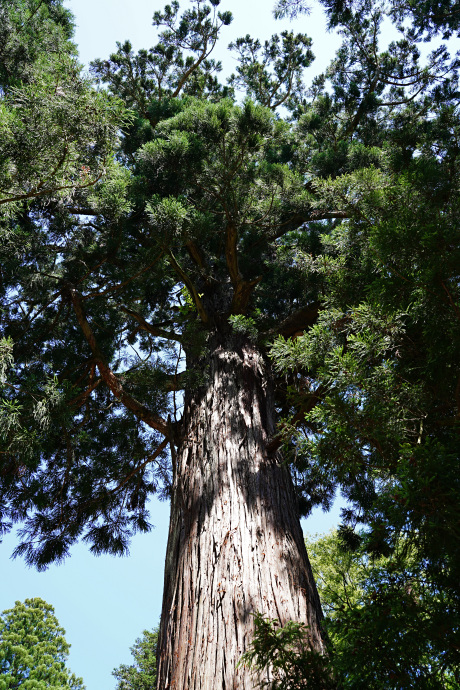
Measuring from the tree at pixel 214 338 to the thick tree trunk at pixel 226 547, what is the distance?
12 millimetres

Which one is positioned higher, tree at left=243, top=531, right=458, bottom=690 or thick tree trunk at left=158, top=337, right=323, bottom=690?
thick tree trunk at left=158, top=337, right=323, bottom=690

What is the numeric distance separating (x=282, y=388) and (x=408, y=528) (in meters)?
2.87

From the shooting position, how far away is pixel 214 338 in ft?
16.1

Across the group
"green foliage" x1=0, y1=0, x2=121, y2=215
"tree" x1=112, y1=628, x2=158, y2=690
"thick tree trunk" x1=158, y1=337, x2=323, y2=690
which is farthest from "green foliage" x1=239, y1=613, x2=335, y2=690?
"tree" x1=112, y1=628, x2=158, y2=690

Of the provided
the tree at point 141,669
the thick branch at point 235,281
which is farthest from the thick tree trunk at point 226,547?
the tree at point 141,669

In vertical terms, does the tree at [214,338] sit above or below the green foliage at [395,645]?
above

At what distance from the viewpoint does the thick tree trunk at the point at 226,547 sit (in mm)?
2566

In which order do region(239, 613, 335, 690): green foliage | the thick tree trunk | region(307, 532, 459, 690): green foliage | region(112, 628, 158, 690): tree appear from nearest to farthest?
region(307, 532, 459, 690): green foliage < region(239, 613, 335, 690): green foliage < the thick tree trunk < region(112, 628, 158, 690): tree

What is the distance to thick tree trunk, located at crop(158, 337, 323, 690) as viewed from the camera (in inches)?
101

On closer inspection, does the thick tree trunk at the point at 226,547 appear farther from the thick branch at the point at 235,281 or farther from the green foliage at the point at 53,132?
the green foliage at the point at 53,132

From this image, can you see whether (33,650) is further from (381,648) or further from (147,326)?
(381,648)

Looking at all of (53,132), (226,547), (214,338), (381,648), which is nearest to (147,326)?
(214,338)

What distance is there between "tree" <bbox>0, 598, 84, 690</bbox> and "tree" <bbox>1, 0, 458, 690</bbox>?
491 inches

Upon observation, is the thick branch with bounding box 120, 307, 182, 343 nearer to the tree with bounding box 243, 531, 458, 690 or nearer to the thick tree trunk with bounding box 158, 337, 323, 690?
the thick tree trunk with bounding box 158, 337, 323, 690
